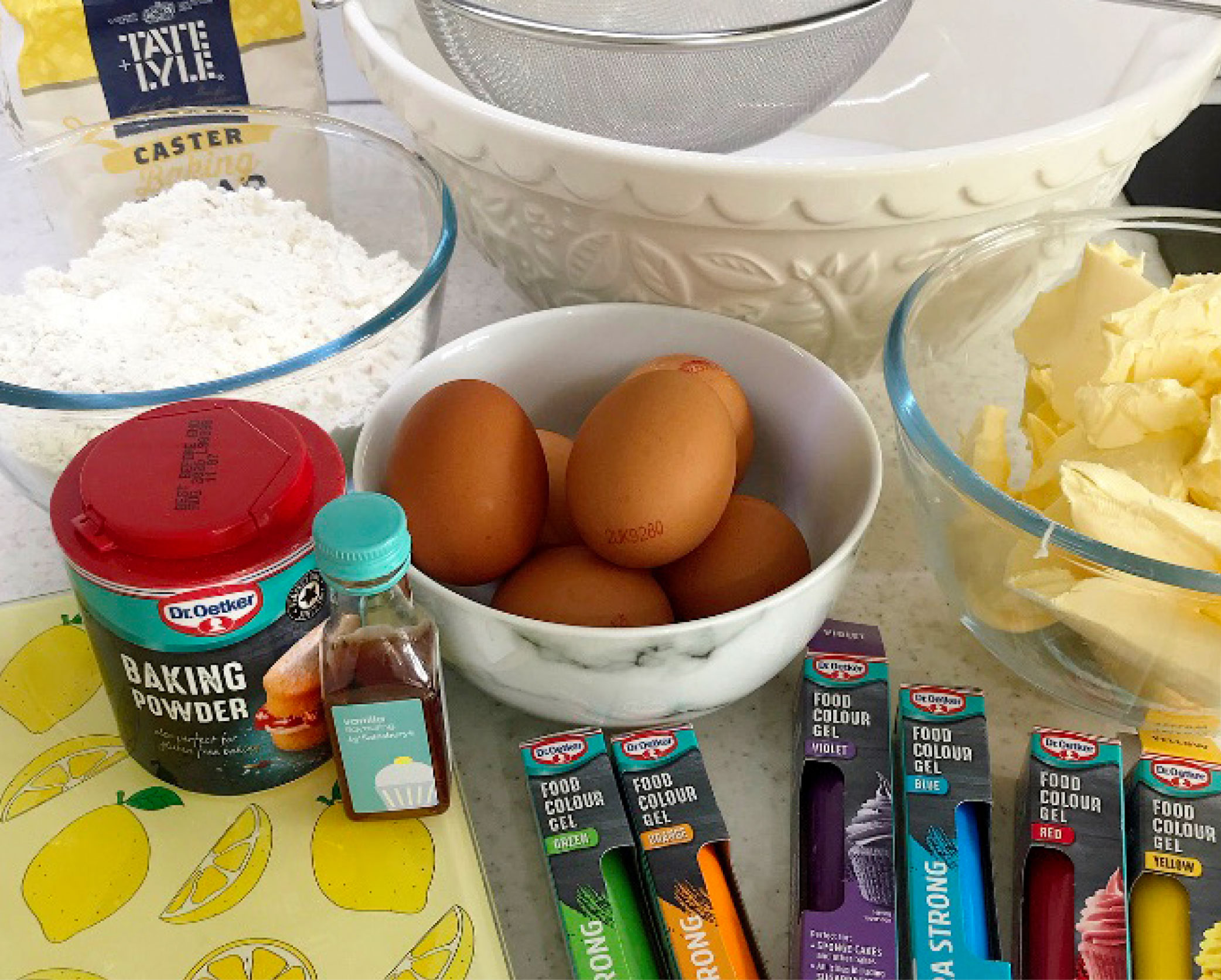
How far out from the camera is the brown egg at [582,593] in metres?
0.70

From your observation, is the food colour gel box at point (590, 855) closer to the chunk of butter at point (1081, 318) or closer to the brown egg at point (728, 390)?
the brown egg at point (728, 390)

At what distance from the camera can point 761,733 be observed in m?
0.76

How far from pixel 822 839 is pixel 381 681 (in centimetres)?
24

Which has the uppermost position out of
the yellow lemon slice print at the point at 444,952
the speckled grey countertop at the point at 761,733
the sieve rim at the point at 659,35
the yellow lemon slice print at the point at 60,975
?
the sieve rim at the point at 659,35

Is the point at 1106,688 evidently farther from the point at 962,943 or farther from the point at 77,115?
the point at 77,115

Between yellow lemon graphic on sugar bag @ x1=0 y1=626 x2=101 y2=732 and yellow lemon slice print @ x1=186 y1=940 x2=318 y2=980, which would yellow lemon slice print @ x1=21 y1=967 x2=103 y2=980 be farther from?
yellow lemon graphic on sugar bag @ x1=0 y1=626 x2=101 y2=732

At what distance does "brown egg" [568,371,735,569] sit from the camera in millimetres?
703

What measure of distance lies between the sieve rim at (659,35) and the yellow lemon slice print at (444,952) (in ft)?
1.87

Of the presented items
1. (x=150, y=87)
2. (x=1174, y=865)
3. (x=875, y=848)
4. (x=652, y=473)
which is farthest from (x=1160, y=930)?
(x=150, y=87)

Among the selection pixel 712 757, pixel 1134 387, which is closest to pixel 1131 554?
pixel 1134 387

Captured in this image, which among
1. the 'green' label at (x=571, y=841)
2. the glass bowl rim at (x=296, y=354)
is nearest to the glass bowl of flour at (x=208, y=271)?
the glass bowl rim at (x=296, y=354)

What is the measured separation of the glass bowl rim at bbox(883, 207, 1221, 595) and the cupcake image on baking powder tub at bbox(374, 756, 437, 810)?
1.05 ft

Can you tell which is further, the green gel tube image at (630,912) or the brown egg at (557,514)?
the brown egg at (557,514)

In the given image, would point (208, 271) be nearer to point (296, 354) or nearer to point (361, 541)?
point (296, 354)
